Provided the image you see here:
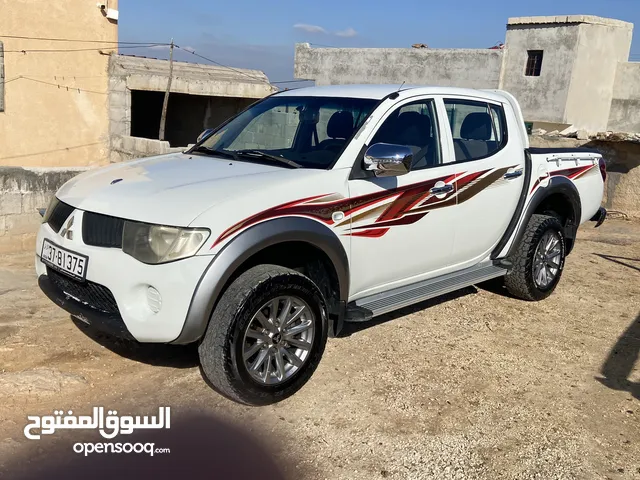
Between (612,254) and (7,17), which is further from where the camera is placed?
(7,17)

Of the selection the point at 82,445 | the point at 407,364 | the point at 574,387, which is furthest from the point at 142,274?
the point at 574,387

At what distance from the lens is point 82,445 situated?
3.23 m

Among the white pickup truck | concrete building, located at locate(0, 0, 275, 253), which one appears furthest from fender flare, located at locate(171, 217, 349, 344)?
concrete building, located at locate(0, 0, 275, 253)

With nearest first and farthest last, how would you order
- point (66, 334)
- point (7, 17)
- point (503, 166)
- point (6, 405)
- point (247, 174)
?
1. point (6, 405)
2. point (247, 174)
3. point (66, 334)
4. point (503, 166)
5. point (7, 17)

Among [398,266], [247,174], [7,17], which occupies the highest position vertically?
[7,17]

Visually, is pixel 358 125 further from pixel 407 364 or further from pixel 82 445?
pixel 82 445

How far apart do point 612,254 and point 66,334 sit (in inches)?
264

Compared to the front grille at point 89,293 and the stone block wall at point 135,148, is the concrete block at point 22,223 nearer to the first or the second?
the stone block wall at point 135,148

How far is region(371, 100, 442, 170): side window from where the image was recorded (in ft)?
14.3

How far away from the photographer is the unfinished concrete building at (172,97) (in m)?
13.6

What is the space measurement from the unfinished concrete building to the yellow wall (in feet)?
1.26

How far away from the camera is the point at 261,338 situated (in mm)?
3578

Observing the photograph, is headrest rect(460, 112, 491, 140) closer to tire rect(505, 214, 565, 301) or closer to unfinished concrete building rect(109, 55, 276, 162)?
tire rect(505, 214, 565, 301)

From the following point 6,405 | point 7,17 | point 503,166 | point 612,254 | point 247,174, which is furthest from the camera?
point 7,17
